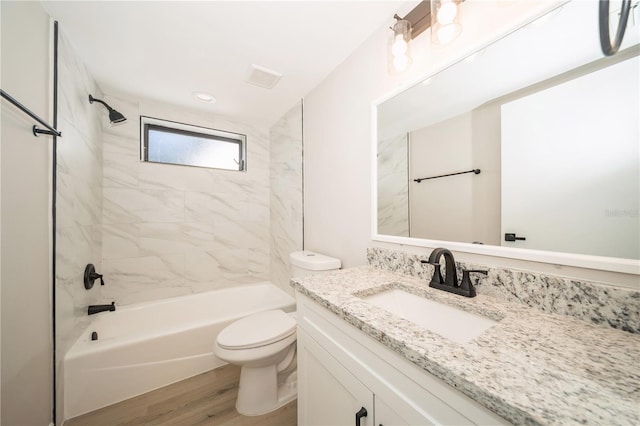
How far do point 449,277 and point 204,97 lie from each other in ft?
7.64

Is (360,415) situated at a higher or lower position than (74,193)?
lower

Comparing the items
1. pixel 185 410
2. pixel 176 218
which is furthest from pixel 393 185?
pixel 176 218

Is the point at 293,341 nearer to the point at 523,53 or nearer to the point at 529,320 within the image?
the point at 529,320

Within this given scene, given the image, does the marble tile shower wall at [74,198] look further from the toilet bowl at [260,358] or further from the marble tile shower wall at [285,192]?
the marble tile shower wall at [285,192]

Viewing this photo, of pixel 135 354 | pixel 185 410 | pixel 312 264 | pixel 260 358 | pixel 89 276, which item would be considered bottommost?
pixel 185 410

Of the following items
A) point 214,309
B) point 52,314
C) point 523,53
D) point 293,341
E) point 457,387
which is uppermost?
point 523,53

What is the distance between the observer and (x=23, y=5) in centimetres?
102

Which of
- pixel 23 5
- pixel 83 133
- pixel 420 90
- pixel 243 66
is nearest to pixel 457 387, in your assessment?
pixel 420 90

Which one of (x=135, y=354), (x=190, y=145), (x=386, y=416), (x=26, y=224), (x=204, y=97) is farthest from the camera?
(x=190, y=145)

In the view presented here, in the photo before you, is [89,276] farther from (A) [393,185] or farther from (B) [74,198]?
(A) [393,185]

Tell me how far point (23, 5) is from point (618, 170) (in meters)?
2.32

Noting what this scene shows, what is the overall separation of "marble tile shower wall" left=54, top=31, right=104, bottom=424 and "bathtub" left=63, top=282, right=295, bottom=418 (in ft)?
0.26

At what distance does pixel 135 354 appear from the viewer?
5.00ft

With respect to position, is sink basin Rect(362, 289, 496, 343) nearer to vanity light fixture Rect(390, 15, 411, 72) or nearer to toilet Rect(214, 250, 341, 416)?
toilet Rect(214, 250, 341, 416)
